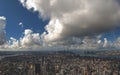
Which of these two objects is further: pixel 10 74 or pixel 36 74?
pixel 10 74

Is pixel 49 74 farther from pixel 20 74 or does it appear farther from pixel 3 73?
pixel 3 73

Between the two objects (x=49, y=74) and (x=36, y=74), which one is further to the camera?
(x=49, y=74)

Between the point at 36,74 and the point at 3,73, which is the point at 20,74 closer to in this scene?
the point at 3,73

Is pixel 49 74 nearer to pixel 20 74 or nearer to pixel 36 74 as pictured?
pixel 20 74

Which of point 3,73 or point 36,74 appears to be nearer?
point 36,74

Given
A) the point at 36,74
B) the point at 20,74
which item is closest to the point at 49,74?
the point at 20,74

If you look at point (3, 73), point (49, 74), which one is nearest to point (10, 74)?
point (3, 73)
